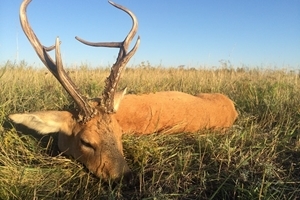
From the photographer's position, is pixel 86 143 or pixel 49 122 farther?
pixel 49 122

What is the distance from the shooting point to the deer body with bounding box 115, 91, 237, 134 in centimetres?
457

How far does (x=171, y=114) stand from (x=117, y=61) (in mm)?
1139

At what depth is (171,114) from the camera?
4812 millimetres

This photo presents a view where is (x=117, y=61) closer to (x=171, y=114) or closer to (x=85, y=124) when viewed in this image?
(x=85, y=124)

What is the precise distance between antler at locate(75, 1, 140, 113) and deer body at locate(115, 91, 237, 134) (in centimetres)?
69

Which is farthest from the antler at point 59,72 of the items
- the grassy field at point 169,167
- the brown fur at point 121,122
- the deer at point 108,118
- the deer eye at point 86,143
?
the grassy field at point 169,167

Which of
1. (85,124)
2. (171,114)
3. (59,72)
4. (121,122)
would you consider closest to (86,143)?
(85,124)

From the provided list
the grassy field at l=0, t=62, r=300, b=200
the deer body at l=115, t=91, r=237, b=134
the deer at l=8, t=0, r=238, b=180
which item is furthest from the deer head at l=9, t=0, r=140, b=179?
the deer body at l=115, t=91, r=237, b=134

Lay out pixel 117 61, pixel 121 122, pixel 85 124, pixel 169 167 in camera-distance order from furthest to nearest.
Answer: pixel 121 122 < pixel 117 61 < pixel 85 124 < pixel 169 167

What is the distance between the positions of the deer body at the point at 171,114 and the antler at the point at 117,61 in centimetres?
69

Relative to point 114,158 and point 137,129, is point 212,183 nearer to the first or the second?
point 114,158

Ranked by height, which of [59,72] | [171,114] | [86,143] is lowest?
[86,143]

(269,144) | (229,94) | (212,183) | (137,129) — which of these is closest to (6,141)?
(137,129)

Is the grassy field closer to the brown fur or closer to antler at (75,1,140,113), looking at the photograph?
the brown fur
